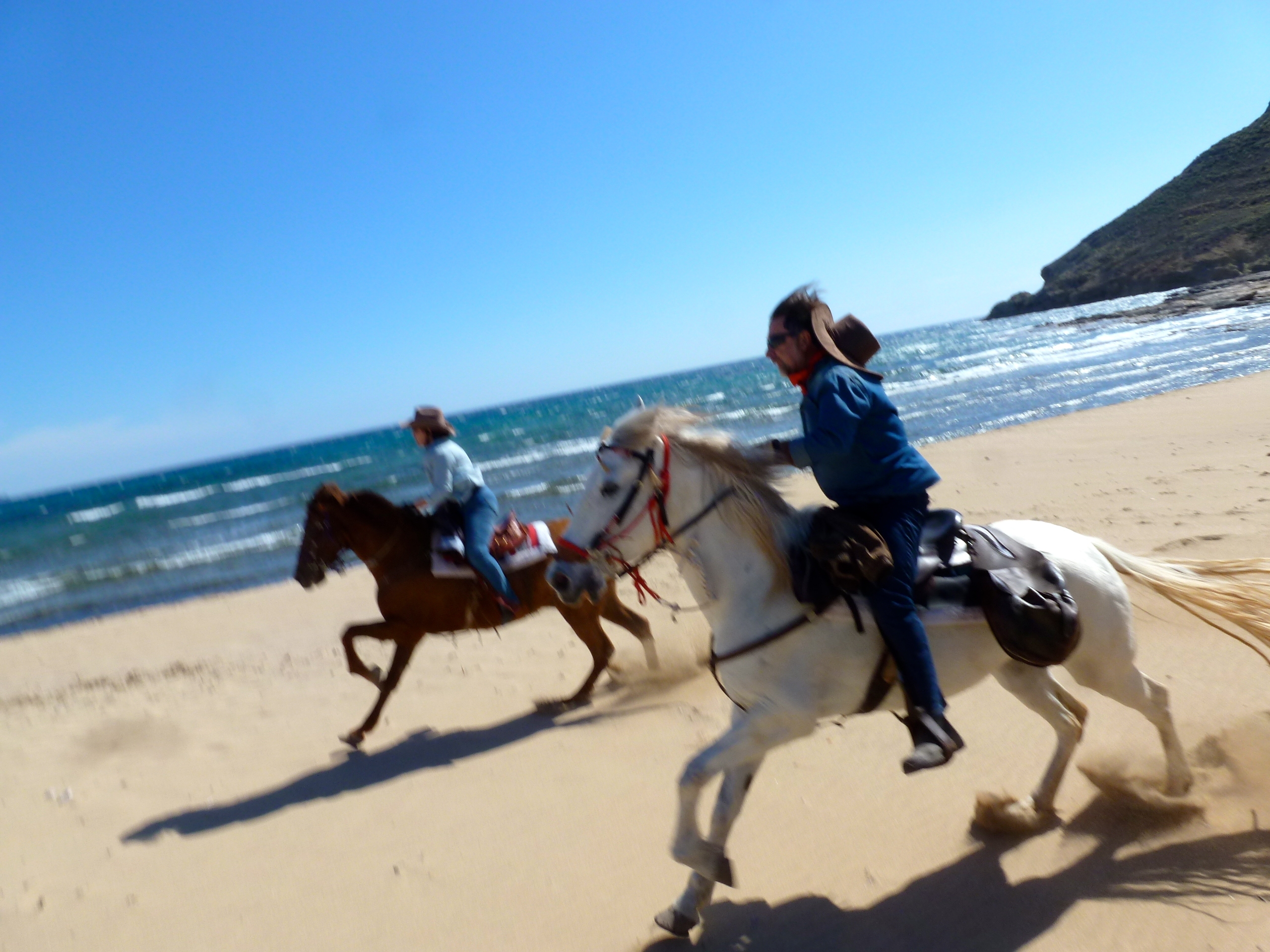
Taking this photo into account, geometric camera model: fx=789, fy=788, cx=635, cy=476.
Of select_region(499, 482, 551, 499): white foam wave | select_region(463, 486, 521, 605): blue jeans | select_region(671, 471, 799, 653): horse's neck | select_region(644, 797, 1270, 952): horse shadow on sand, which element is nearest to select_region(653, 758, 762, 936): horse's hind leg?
select_region(644, 797, 1270, 952): horse shadow on sand

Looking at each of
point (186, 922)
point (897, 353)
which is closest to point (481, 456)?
point (186, 922)

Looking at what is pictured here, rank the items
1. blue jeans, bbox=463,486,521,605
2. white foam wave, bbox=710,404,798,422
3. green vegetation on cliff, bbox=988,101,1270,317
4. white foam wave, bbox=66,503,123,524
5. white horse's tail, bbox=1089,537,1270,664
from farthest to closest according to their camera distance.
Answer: green vegetation on cliff, bbox=988,101,1270,317 < white foam wave, bbox=66,503,123,524 < white foam wave, bbox=710,404,798,422 < blue jeans, bbox=463,486,521,605 < white horse's tail, bbox=1089,537,1270,664

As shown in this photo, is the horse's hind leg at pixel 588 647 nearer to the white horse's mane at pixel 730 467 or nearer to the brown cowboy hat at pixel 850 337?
the white horse's mane at pixel 730 467

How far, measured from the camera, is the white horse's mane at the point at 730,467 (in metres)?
3.13

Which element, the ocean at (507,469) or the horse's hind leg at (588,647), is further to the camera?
the ocean at (507,469)

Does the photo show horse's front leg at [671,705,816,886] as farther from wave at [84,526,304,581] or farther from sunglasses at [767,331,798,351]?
wave at [84,526,304,581]

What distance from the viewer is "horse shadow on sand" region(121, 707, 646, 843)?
4.86 m

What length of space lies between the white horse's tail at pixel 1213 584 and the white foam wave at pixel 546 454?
25091mm

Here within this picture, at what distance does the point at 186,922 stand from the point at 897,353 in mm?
84783

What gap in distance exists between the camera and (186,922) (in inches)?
147

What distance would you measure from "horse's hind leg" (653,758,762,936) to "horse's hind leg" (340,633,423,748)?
3.44 m

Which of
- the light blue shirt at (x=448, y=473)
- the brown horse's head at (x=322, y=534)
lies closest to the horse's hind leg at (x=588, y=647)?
the light blue shirt at (x=448, y=473)

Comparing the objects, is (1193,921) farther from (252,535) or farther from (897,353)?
(897,353)

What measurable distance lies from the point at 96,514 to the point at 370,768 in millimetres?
44331
